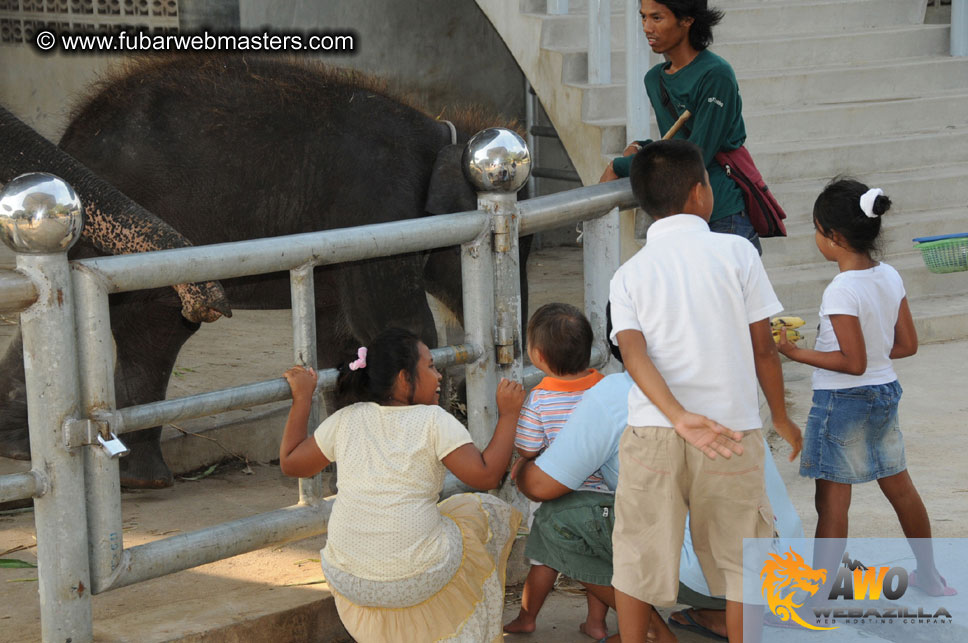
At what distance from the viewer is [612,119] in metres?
6.57

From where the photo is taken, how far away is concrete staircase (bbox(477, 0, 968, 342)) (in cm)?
652

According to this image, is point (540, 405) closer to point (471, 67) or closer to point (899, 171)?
point (899, 171)

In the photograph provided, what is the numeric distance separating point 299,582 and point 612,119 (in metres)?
4.05

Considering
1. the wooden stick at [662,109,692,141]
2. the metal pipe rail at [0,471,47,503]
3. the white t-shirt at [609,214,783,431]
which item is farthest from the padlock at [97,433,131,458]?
the wooden stick at [662,109,692,141]

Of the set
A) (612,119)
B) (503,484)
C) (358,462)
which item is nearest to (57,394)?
(358,462)

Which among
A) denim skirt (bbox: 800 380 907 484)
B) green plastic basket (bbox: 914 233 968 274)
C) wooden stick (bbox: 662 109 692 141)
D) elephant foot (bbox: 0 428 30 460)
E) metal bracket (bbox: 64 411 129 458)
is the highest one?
wooden stick (bbox: 662 109 692 141)

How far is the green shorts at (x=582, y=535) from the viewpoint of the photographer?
2.86 meters

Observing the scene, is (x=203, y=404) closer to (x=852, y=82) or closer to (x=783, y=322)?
(x=783, y=322)

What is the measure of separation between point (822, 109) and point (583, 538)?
5.00m

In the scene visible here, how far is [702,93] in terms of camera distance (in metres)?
3.53

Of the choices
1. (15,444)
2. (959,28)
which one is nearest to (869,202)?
(15,444)

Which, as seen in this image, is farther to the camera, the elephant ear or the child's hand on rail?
the elephant ear

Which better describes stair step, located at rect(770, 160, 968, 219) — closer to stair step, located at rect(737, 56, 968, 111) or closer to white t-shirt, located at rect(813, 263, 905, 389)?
stair step, located at rect(737, 56, 968, 111)

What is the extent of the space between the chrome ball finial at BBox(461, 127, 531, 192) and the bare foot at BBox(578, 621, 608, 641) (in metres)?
1.13
